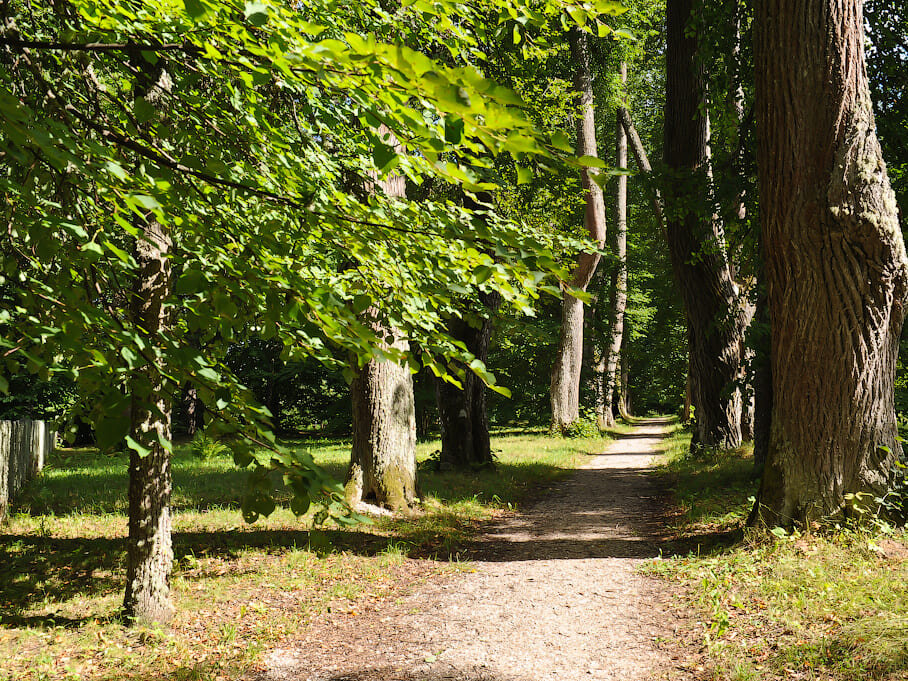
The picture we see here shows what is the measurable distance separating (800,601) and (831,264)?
279 cm

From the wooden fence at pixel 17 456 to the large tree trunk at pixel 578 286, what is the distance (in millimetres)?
13047

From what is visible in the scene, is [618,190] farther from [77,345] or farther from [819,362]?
[77,345]

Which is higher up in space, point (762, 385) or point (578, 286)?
point (578, 286)

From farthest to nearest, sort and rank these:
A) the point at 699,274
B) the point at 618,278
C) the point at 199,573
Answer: the point at 618,278 < the point at 699,274 < the point at 199,573

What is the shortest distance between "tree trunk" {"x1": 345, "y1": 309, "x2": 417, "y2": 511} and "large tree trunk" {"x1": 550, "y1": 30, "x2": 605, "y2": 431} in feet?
34.0

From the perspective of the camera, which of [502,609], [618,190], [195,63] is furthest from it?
[618,190]

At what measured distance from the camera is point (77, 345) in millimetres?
1934

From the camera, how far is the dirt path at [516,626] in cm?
416

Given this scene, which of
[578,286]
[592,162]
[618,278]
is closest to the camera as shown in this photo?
[592,162]

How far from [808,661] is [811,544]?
185cm

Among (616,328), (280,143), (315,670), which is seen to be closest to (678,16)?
(280,143)

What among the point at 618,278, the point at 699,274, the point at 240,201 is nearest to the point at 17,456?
the point at 240,201

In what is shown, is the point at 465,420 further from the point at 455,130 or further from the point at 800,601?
the point at 455,130

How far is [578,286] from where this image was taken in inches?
799
